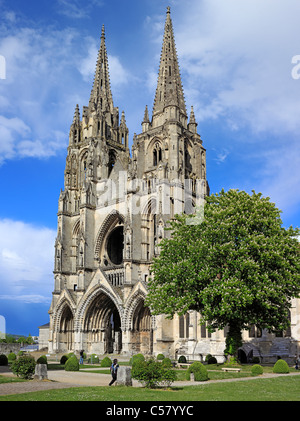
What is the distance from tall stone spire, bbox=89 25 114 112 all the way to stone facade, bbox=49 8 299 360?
45 cm

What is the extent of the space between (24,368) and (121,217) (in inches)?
1353

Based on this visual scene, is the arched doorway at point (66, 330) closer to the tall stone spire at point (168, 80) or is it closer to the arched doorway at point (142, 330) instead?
the arched doorway at point (142, 330)

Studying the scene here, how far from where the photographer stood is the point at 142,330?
161 feet

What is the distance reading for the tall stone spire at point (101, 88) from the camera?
2639 inches

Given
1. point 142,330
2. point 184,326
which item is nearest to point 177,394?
point 184,326

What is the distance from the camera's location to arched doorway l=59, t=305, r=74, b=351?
184 feet

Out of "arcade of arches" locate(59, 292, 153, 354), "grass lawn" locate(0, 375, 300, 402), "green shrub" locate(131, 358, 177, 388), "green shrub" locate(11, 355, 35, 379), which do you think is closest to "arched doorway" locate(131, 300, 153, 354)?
"arcade of arches" locate(59, 292, 153, 354)

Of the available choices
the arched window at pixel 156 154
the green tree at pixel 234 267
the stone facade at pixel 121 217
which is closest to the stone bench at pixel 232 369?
the green tree at pixel 234 267

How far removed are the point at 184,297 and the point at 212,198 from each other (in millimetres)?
7004

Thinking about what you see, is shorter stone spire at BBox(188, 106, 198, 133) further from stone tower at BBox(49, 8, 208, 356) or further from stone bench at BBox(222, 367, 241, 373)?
stone bench at BBox(222, 367, 241, 373)

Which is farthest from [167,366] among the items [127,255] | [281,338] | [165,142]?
[165,142]

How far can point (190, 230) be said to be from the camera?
30125 mm

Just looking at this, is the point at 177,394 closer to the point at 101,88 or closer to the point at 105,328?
the point at 105,328

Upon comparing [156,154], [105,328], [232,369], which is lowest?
[232,369]
